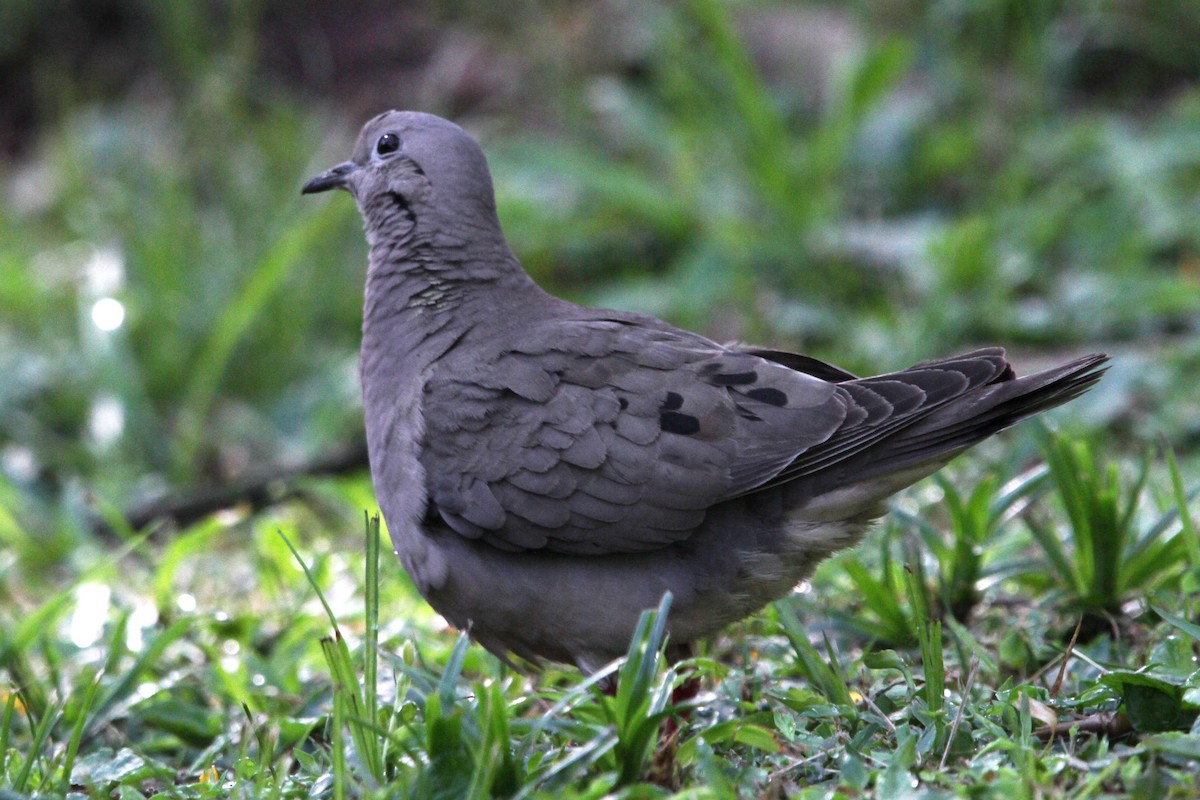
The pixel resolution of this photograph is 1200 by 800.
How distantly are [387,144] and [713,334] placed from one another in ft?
9.82

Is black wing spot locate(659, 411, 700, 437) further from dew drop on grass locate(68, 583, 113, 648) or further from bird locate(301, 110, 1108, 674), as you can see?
dew drop on grass locate(68, 583, 113, 648)

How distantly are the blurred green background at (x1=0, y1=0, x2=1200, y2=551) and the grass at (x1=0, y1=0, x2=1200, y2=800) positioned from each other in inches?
1.0

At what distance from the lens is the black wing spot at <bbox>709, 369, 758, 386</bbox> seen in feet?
11.2

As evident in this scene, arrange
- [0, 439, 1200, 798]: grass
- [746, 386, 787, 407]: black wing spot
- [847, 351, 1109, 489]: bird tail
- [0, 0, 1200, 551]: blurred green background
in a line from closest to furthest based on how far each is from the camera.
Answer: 1. [0, 439, 1200, 798]: grass
2. [847, 351, 1109, 489]: bird tail
3. [746, 386, 787, 407]: black wing spot
4. [0, 0, 1200, 551]: blurred green background

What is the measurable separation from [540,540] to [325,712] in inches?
30.6

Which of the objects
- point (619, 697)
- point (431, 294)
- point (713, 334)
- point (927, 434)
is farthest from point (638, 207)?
point (619, 697)

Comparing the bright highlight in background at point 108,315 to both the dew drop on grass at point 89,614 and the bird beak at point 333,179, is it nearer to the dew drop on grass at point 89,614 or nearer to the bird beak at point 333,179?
the dew drop on grass at point 89,614

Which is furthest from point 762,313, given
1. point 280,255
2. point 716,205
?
point 280,255

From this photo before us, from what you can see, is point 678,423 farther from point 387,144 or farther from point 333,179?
point 333,179

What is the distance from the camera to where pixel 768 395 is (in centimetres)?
339

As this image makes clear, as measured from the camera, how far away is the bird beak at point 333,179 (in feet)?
13.6

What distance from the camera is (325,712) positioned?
3.50 meters

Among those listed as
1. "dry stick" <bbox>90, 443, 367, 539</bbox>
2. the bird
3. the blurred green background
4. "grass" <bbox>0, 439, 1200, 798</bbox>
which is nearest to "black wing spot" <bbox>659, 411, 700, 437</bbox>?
the bird

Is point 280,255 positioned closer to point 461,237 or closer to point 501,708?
point 461,237
